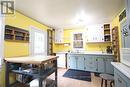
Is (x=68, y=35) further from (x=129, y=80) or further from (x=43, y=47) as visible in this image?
(x=129, y=80)

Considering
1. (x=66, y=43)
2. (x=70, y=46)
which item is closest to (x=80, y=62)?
(x=70, y=46)

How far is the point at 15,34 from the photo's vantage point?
2.89m

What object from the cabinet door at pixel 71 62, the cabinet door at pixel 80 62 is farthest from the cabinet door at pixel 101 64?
the cabinet door at pixel 71 62

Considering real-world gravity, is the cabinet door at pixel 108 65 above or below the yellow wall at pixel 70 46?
below

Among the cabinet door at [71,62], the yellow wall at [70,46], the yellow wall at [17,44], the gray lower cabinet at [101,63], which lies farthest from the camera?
the yellow wall at [70,46]

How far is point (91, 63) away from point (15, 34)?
3154 millimetres

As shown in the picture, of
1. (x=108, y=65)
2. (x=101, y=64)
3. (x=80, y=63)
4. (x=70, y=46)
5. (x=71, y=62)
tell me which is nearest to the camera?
(x=108, y=65)

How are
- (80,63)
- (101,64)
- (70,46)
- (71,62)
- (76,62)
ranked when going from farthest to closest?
(70,46) < (71,62) < (76,62) < (80,63) < (101,64)

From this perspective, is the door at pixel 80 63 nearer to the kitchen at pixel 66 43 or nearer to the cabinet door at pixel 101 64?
the kitchen at pixel 66 43

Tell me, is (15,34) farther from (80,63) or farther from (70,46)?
(70,46)

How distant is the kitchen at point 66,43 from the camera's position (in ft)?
7.23

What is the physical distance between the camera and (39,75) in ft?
6.30

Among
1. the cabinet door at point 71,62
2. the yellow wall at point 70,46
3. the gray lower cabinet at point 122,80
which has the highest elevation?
the yellow wall at point 70,46

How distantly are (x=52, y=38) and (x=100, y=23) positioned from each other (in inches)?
105
